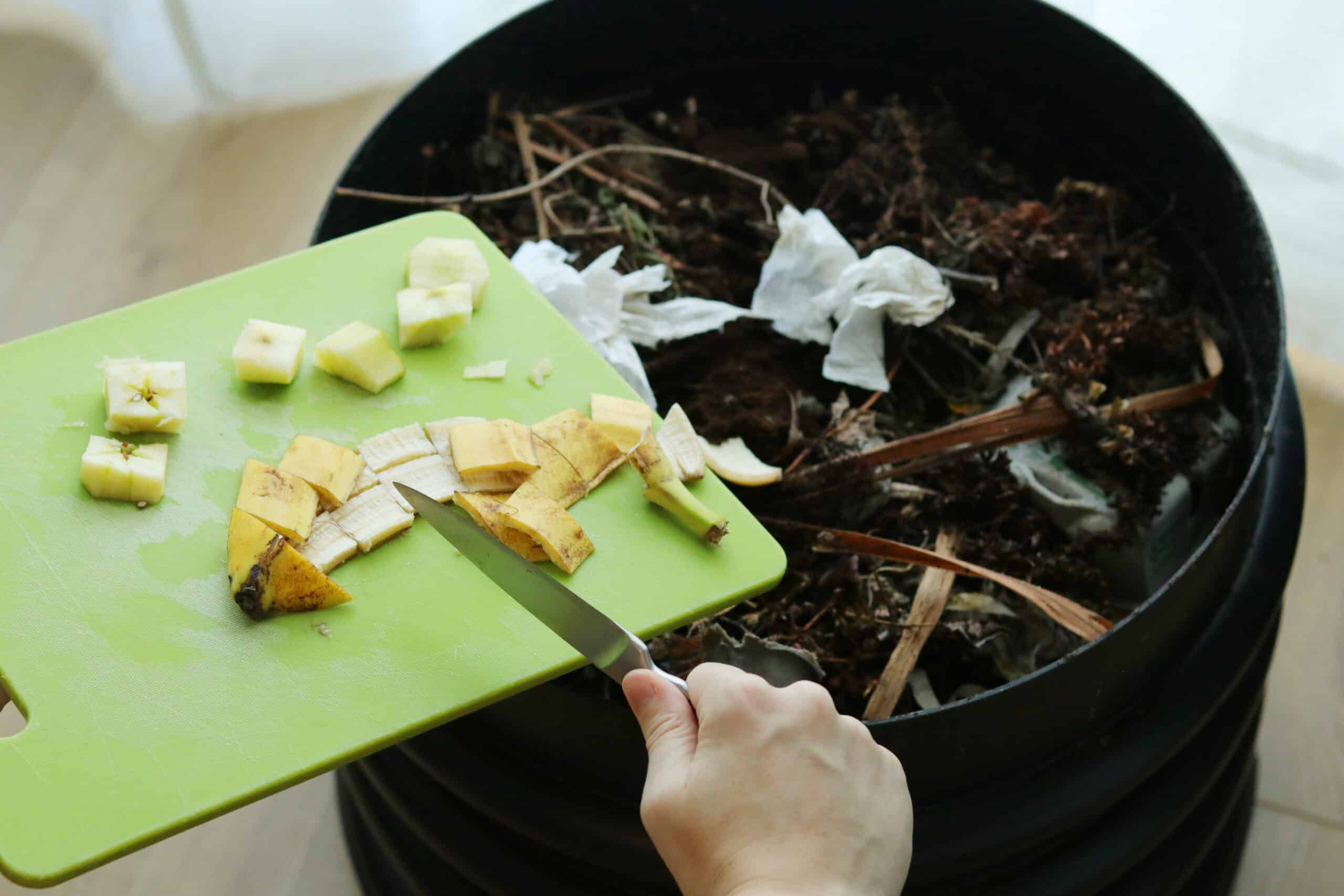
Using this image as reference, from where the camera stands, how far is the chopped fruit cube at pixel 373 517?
112 centimetres

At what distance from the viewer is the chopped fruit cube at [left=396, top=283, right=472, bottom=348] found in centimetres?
126

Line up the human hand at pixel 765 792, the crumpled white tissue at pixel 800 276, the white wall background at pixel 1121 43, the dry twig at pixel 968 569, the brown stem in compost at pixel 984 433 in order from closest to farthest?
the human hand at pixel 765 792, the dry twig at pixel 968 569, the brown stem in compost at pixel 984 433, the crumpled white tissue at pixel 800 276, the white wall background at pixel 1121 43

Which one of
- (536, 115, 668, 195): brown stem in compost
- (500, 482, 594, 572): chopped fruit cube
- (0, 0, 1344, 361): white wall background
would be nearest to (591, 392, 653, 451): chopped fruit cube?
(500, 482, 594, 572): chopped fruit cube

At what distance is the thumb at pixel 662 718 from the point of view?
96cm

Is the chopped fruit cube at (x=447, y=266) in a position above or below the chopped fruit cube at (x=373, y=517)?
above

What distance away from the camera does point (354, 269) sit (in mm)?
1353

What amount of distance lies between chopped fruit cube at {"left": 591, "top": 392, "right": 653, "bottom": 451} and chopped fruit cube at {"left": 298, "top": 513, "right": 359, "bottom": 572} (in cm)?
28

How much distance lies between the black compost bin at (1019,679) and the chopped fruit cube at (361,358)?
1.09 ft

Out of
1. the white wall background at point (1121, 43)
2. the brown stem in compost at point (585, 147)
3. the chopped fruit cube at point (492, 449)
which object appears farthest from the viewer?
the white wall background at point (1121, 43)

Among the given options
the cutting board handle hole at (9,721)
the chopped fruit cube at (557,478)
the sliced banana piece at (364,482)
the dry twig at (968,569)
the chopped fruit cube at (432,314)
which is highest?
the chopped fruit cube at (432,314)

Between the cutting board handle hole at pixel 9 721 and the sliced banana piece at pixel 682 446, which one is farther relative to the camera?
the cutting board handle hole at pixel 9 721

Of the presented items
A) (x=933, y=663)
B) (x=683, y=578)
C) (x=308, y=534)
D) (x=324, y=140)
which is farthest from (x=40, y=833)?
(x=324, y=140)

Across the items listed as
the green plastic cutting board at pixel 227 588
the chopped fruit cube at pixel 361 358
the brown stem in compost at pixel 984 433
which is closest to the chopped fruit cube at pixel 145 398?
the green plastic cutting board at pixel 227 588

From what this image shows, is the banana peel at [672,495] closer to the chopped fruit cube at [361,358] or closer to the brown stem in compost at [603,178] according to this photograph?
the chopped fruit cube at [361,358]
